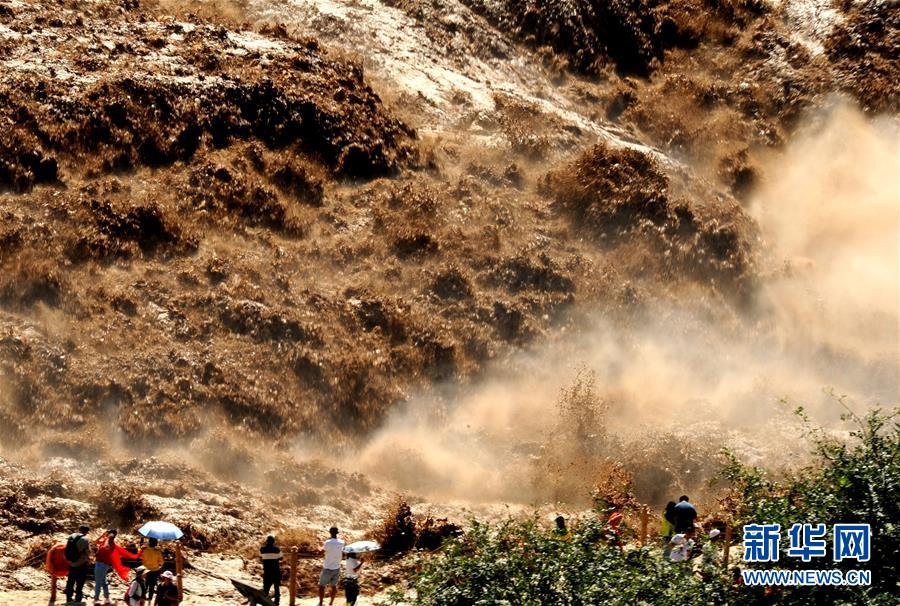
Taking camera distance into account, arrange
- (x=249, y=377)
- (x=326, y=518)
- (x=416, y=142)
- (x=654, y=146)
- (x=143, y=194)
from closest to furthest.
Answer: (x=326, y=518)
(x=249, y=377)
(x=143, y=194)
(x=416, y=142)
(x=654, y=146)

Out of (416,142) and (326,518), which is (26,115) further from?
(326,518)

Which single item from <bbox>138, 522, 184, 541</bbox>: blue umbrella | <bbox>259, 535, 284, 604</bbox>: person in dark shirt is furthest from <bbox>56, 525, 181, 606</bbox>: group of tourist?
<bbox>259, 535, 284, 604</bbox>: person in dark shirt

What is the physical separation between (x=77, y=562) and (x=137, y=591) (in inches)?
45.4

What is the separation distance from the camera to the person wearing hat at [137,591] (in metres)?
17.9

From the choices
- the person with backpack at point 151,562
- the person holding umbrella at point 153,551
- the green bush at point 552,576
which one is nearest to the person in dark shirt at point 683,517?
the green bush at point 552,576

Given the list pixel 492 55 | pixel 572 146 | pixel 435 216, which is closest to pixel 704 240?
pixel 572 146

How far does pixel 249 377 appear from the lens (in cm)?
2633

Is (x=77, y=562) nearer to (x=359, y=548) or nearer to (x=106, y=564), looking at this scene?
(x=106, y=564)

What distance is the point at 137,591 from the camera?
1789cm

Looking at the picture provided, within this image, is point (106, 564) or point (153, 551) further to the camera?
point (153, 551)

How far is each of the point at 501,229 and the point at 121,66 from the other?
10.5 meters

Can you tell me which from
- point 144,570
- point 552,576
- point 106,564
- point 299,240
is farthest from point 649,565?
point 299,240

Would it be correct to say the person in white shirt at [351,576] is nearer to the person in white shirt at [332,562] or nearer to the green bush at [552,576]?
the person in white shirt at [332,562]

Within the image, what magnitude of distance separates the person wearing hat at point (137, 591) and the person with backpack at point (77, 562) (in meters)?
0.83
